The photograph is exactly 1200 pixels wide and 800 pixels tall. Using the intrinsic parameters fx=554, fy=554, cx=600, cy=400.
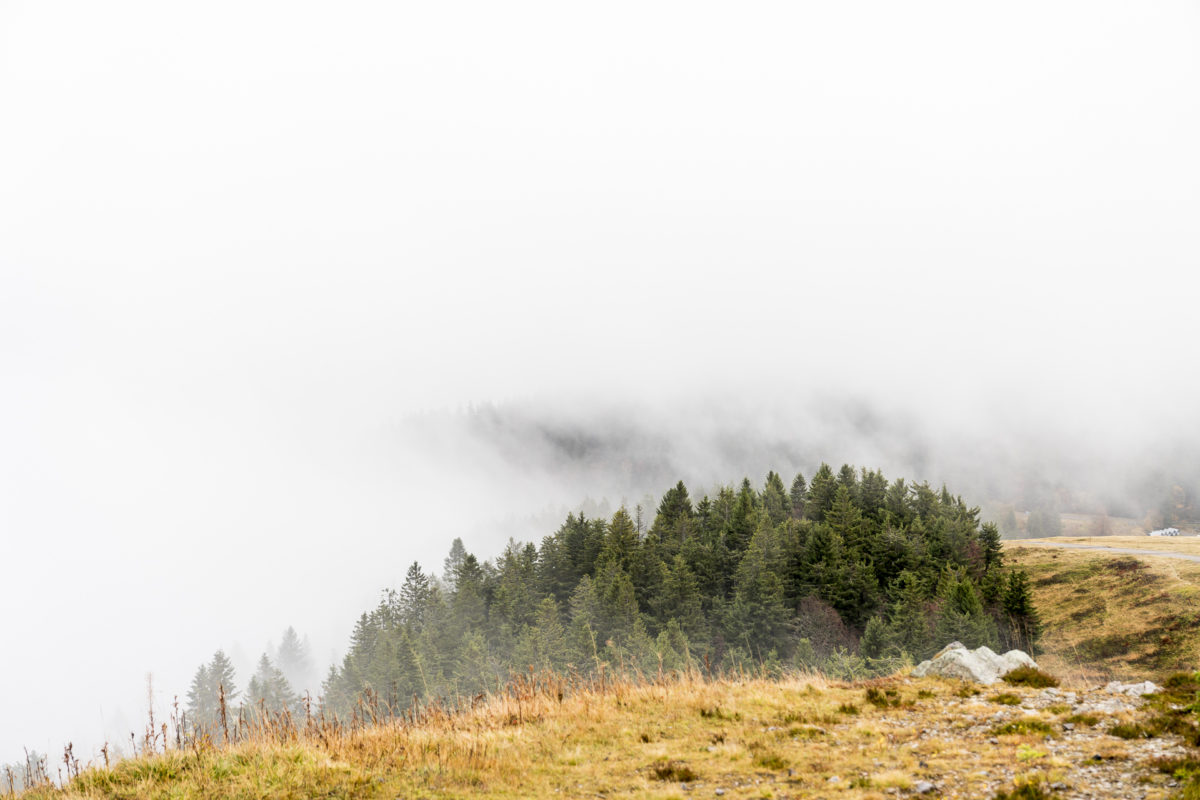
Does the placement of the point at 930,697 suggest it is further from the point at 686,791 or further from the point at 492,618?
the point at 492,618

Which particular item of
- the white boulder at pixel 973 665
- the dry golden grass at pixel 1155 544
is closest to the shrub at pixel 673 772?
the white boulder at pixel 973 665

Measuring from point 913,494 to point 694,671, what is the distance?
8583 centimetres

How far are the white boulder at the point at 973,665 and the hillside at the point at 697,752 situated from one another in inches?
65.2

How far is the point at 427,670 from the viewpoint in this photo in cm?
7394

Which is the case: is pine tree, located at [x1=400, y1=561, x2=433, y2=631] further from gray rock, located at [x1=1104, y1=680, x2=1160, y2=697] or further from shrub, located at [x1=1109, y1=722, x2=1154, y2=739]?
shrub, located at [x1=1109, y1=722, x2=1154, y2=739]

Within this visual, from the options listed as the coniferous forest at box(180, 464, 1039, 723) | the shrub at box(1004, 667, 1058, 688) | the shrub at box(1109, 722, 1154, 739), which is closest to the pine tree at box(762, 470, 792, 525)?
the coniferous forest at box(180, 464, 1039, 723)

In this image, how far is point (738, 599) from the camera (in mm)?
67000

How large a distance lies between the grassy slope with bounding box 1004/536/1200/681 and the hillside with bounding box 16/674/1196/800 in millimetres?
44499

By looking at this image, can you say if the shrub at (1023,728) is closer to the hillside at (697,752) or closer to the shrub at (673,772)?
the hillside at (697,752)

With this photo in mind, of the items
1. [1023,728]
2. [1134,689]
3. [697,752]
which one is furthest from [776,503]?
[697,752]

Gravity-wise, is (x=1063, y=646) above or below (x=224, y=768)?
below

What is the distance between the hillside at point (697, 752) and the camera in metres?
9.09

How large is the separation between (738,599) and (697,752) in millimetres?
59945

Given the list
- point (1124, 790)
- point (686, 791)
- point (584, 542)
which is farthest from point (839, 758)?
point (584, 542)
